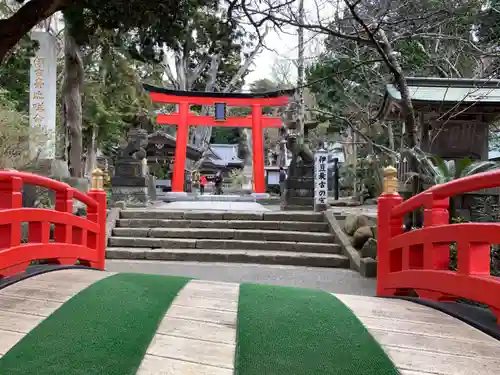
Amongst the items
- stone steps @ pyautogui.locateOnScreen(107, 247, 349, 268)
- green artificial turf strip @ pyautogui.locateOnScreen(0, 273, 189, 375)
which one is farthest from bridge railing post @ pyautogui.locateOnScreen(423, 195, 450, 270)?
stone steps @ pyautogui.locateOnScreen(107, 247, 349, 268)

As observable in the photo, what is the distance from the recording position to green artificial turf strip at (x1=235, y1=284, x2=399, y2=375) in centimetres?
181

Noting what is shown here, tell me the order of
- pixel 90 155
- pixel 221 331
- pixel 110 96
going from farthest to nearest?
1. pixel 90 155
2. pixel 110 96
3. pixel 221 331

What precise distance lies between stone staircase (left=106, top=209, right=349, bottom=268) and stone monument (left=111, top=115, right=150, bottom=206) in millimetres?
2275

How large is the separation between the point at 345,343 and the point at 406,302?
1207 mm

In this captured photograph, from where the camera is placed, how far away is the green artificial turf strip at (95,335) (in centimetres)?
177

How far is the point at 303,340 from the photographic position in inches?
82.3

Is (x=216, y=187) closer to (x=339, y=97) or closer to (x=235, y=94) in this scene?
(x=235, y=94)

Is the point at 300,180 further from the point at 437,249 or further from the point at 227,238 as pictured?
the point at 437,249

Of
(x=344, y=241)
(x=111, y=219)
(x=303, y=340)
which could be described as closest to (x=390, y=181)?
(x=303, y=340)

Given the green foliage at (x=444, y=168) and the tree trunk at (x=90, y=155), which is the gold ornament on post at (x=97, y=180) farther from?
the tree trunk at (x=90, y=155)

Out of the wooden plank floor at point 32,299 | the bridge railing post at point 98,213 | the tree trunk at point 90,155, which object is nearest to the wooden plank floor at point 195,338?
the wooden plank floor at point 32,299

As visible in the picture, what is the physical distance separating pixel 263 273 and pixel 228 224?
95.2 inches

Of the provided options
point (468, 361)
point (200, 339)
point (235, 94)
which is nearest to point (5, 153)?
point (200, 339)

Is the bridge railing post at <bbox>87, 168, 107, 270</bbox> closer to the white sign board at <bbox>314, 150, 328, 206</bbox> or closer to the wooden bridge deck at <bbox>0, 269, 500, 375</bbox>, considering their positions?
the wooden bridge deck at <bbox>0, 269, 500, 375</bbox>
